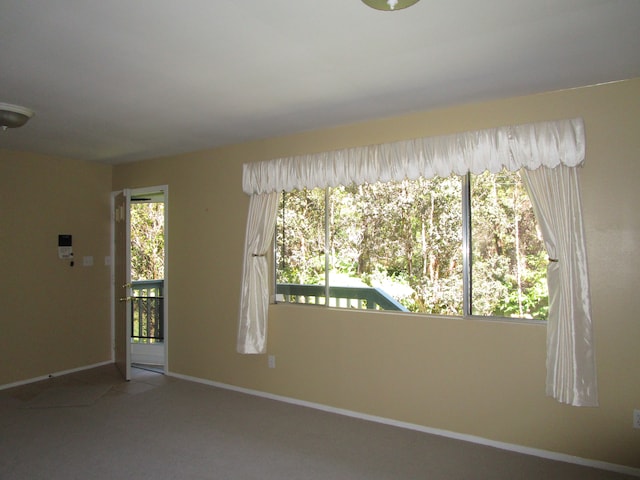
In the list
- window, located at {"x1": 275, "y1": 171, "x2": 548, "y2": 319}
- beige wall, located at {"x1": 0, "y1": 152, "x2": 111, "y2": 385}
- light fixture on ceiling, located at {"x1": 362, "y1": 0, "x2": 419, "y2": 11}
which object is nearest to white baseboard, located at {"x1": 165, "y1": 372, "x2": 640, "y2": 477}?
window, located at {"x1": 275, "y1": 171, "x2": 548, "y2": 319}

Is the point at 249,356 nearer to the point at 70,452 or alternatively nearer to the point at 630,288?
the point at 70,452

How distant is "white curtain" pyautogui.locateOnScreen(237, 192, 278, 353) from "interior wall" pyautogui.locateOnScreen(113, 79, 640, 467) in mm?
155

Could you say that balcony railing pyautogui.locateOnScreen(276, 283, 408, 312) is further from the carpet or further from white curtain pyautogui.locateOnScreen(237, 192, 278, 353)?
the carpet

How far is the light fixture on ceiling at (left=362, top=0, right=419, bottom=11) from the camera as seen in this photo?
1.67m

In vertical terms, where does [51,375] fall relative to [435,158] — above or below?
below

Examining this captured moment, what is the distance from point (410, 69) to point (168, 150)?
3007 mm

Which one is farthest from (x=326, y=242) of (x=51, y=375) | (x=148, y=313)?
(x=51, y=375)

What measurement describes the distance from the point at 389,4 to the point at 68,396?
4430 millimetres

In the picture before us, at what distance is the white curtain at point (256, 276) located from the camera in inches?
152

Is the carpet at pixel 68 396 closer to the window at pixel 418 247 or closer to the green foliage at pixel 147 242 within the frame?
the window at pixel 418 247

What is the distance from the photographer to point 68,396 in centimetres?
407

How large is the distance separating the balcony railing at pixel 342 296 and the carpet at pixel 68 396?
81.2 inches

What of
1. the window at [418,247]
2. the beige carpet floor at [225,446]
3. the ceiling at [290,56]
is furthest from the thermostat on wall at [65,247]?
the window at [418,247]

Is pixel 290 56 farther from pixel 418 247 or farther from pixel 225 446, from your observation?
pixel 225 446
